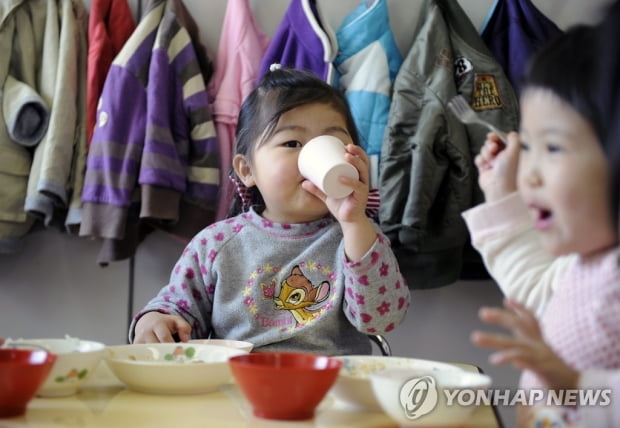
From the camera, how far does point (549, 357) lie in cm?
53

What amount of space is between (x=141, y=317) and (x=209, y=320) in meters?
0.16

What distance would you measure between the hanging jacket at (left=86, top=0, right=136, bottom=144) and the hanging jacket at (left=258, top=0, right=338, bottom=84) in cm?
42

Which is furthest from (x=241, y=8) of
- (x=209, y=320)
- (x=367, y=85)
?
(x=209, y=320)

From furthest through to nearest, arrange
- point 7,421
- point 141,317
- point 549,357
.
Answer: point 141,317, point 7,421, point 549,357

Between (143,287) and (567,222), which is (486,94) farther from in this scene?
(567,222)

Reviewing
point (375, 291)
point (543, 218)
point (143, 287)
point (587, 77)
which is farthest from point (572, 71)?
point (143, 287)

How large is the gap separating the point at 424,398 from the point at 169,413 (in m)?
0.24

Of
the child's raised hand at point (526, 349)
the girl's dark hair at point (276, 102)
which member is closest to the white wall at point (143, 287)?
the girl's dark hair at point (276, 102)

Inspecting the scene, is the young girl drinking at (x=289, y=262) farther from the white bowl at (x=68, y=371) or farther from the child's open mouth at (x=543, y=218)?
the child's open mouth at (x=543, y=218)

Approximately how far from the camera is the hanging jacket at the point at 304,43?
6.43 feet

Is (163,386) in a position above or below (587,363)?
below

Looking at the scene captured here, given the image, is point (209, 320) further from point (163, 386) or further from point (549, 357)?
point (549, 357)

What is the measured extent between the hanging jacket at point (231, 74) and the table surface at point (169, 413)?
1.24 meters

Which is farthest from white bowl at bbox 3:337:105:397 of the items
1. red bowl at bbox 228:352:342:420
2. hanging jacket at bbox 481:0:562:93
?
hanging jacket at bbox 481:0:562:93
